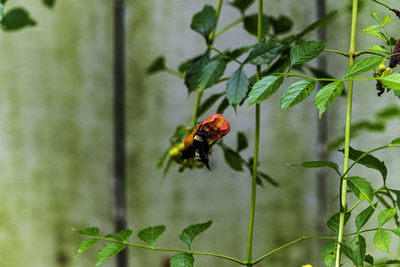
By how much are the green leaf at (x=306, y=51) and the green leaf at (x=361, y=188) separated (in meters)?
0.11

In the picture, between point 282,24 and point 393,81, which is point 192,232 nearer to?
point 393,81

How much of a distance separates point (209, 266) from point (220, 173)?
0.62 ft

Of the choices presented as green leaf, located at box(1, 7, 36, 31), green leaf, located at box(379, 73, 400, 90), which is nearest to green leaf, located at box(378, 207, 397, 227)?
green leaf, located at box(379, 73, 400, 90)

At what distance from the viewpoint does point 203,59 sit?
497mm

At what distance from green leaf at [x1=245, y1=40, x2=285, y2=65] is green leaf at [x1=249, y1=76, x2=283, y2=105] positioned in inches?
3.3

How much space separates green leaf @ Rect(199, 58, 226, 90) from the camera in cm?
47

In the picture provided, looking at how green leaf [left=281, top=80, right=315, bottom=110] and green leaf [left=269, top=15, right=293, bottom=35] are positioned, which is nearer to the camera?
green leaf [left=281, top=80, right=315, bottom=110]

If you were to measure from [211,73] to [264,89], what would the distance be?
14 centimetres

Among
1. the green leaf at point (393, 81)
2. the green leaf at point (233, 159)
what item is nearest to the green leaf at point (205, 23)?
the green leaf at point (233, 159)

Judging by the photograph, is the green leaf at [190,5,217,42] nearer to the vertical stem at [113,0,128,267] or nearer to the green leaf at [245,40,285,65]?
the green leaf at [245,40,285,65]

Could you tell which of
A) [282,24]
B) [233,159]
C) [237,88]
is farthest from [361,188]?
[282,24]

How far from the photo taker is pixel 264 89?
34 cm

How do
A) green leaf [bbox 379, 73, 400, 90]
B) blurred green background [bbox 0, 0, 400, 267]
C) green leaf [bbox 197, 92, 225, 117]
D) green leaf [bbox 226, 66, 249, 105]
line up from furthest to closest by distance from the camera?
blurred green background [bbox 0, 0, 400, 267] → green leaf [bbox 197, 92, 225, 117] → green leaf [bbox 226, 66, 249, 105] → green leaf [bbox 379, 73, 400, 90]

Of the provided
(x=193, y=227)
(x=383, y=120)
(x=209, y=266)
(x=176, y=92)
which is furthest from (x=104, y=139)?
(x=383, y=120)
